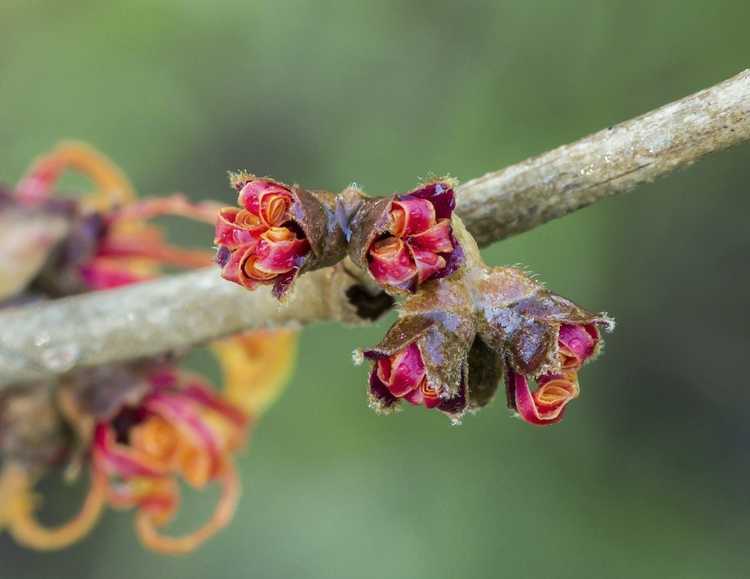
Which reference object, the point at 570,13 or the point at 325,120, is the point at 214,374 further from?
the point at 570,13

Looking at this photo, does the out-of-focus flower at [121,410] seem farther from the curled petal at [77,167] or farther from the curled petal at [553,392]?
the curled petal at [553,392]

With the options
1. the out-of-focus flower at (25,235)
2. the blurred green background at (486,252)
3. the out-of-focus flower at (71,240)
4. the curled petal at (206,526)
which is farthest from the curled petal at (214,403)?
the blurred green background at (486,252)

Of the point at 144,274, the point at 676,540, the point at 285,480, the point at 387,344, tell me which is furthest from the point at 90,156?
the point at 676,540

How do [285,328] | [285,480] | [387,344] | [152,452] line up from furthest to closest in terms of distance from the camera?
[285,480], [152,452], [285,328], [387,344]

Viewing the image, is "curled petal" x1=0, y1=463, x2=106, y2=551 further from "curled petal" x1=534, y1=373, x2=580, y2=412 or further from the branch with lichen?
"curled petal" x1=534, y1=373, x2=580, y2=412

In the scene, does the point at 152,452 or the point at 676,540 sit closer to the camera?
the point at 152,452

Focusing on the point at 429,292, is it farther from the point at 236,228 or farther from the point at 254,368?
the point at 254,368

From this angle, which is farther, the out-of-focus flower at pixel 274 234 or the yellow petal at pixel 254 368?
the yellow petal at pixel 254 368
